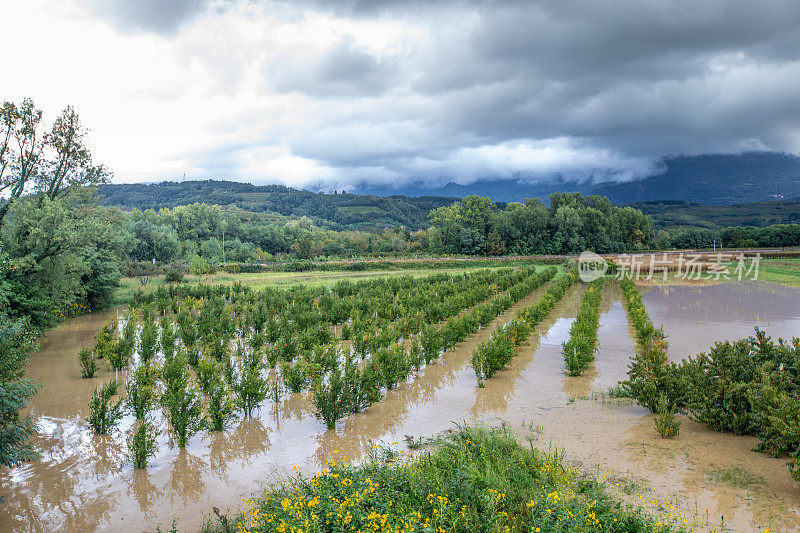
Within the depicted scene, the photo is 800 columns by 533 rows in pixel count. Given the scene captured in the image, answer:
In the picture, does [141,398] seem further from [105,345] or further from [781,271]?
[781,271]

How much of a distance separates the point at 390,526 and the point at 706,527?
14.0ft

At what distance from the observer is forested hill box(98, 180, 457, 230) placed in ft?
517

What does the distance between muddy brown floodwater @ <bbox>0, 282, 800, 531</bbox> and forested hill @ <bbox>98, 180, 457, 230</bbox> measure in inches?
5336

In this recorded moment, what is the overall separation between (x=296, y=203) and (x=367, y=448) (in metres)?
185

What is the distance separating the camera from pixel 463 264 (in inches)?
2564

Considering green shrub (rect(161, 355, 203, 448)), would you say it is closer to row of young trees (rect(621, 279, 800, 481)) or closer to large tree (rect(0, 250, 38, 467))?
large tree (rect(0, 250, 38, 467))

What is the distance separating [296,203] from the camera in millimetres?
187375

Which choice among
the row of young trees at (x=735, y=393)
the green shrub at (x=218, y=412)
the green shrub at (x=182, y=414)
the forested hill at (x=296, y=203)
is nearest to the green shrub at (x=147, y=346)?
the green shrub at (x=182, y=414)

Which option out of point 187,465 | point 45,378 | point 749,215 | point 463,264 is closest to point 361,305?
point 45,378

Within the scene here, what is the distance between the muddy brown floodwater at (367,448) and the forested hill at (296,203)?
136m

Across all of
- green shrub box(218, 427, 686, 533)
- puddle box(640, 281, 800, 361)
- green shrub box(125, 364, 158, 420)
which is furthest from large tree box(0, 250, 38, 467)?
puddle box(640, 281, 800, 361)

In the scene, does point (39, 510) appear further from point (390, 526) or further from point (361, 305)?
point (361, 305)

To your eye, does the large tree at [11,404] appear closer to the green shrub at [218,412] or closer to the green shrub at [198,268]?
the green shrub at [218,412]

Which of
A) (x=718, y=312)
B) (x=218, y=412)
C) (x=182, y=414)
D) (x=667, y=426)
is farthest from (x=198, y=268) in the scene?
(x=667, y=426)
